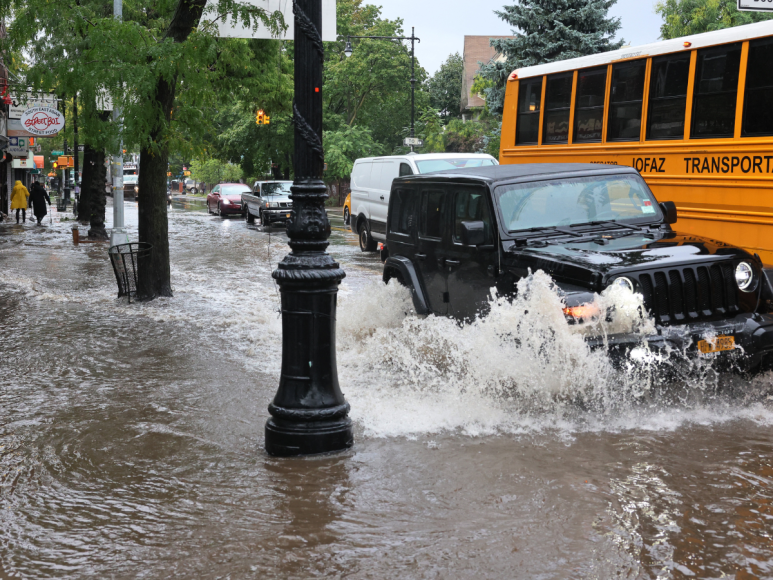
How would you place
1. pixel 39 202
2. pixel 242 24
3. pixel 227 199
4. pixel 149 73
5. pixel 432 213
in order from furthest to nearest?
pixel 227 199
pixel 39 202
pixel 242 24
pixel 149 73
pixel 432 213

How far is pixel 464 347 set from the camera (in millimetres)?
6980

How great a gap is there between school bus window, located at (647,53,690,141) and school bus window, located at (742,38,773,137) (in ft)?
3.37

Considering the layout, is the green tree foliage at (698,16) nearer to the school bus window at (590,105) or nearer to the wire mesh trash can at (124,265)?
the school bus window at (590,105)

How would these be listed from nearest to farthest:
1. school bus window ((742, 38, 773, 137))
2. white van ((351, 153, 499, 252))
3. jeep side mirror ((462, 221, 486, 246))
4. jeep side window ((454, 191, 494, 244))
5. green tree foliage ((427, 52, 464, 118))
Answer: jeep side mirror ((462, 221, 486, 246)) < jeep side window ((454, 191, 494, 244)) < school bus window ((742, 38, 773, 137)) < white van ((351, 153, 499, 252)) < green tree foliage ((427, 52, 464, 118))

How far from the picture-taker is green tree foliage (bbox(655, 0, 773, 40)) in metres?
33.8

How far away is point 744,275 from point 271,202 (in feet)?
85.4

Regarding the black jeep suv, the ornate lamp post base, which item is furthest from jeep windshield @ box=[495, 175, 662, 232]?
the ornate lamp post base

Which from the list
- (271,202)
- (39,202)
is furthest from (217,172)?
(271,202)

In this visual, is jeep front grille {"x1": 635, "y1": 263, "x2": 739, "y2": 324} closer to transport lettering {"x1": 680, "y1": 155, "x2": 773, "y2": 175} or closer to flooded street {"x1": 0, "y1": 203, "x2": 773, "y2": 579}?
flooded street {"x1": 0, "y1": 203, "x2": 773, "y2": 579}

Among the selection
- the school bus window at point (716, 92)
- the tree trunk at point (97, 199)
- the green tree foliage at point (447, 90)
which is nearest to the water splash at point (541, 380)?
the school bus window at point (716, 92)

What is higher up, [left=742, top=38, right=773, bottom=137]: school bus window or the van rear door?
[left=742, top=38, right=773, bottom=137]: school bus window

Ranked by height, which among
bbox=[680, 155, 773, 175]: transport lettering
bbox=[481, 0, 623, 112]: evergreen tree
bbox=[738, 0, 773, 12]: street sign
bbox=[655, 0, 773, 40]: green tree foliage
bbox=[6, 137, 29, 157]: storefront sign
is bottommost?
bbox=[680, 155, 773, 175]: transport lettering

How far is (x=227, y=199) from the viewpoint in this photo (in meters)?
41.2

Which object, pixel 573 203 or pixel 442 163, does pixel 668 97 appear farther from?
pixel 442 163
